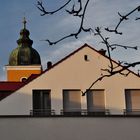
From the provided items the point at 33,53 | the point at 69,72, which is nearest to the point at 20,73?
the point at 33,53

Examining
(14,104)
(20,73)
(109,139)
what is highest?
(20,73)

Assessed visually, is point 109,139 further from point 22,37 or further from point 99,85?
point 22,37

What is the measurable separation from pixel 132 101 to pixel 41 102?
363cm

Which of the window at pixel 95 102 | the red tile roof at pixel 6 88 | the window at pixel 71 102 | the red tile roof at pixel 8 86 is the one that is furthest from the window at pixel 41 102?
the red tile roof at pixel 8 86

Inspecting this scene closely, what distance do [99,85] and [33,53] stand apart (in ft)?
130

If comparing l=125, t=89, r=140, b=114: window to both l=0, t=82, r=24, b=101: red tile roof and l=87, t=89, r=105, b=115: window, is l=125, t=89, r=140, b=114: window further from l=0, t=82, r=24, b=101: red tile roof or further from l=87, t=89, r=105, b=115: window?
l=0, t=82, r=24, b=101: red tile roof

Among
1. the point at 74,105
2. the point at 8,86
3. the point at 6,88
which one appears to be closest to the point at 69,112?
the point at 74,105

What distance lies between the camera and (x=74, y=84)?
23.2 meters

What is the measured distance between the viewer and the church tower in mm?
56841

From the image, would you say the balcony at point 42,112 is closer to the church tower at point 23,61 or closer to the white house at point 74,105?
the white house at point 74,105

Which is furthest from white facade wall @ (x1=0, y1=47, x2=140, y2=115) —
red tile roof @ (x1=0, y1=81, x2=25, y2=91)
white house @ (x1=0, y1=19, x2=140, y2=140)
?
red tile roof @ (x1=0, y1=81, x2=25, y2=91)

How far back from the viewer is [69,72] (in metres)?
23.5

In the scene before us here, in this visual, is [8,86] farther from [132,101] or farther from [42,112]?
[132,101]

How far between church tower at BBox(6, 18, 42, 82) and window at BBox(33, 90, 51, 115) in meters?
32.0
